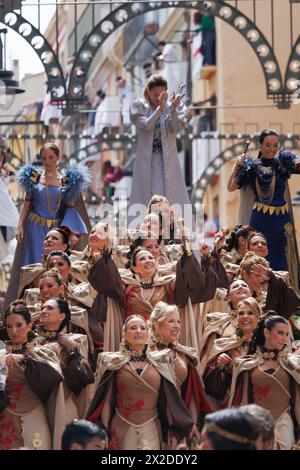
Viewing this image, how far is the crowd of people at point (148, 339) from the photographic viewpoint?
14648 millimetres

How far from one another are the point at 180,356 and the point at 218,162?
50.6ft

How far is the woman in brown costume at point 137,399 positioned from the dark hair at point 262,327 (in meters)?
0.62

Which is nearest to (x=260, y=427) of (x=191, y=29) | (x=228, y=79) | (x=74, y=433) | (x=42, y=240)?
(x=74, y=433)

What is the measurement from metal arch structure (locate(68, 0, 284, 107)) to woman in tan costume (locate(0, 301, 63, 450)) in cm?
768

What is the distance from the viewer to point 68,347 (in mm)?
15148

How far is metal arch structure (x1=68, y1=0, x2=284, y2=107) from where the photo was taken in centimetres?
2236

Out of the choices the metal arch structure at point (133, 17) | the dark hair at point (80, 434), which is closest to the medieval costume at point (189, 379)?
the dark hair at point (80, 434)

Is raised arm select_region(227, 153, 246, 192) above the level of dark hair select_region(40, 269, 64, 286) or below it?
above

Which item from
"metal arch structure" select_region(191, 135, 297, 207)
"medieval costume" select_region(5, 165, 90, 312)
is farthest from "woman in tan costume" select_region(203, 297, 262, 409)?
"metal arch structure" select_region(191, 135, 297, 207)

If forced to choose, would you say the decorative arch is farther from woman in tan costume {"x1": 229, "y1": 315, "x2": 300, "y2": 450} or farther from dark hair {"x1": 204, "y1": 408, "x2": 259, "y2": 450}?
dark hair {"x1": 204, "y1": 408, "x2": 259, "y2": 450}

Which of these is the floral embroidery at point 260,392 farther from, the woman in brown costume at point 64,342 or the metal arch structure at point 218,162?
the metal arch structure at point 218,162
